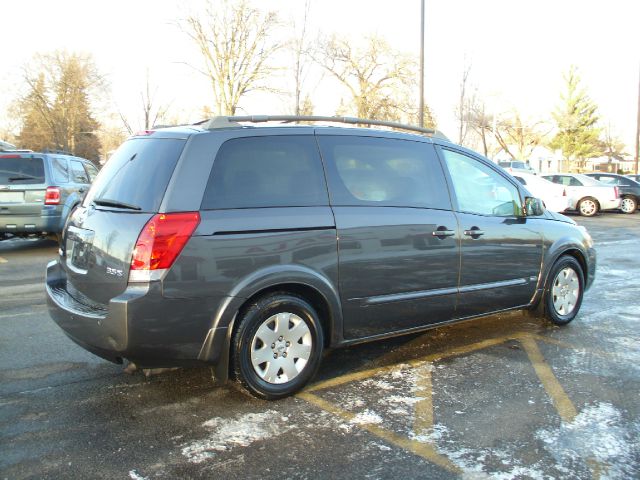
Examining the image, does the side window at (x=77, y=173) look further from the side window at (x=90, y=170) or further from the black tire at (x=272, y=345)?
the black tire at (x=272, y=345)

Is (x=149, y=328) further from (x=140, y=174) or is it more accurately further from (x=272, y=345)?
(x=140, y=174)

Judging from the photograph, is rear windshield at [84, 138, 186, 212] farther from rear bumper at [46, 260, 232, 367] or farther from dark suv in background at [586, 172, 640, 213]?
dark suv in background at [586, 172, 640, 213]

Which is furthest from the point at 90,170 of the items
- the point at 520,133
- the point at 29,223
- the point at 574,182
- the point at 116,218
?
the point at 520,133

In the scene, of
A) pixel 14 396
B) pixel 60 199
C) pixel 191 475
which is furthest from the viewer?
pixel 60 199

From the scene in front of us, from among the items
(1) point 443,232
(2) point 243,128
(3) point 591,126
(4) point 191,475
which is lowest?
(4) point 191,475

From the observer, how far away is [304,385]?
3.91 m

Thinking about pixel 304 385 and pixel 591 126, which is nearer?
pixel 304 385

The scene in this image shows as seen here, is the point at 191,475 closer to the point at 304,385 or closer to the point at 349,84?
the point at 304,385

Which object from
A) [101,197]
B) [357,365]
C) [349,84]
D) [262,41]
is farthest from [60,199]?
[349,84]

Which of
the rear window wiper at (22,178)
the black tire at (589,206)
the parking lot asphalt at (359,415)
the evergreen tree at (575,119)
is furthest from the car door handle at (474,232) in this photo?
the evergreen tree at (575,119)

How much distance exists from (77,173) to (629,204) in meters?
20.2

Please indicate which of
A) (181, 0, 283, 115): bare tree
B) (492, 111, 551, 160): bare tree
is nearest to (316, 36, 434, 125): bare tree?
(181, 0, 283, 115): bare tree

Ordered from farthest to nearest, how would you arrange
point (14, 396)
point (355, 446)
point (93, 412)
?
point (14, 396) < point (93, 412) < point (355, 446)

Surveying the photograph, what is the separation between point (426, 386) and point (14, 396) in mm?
2803
